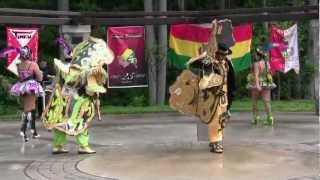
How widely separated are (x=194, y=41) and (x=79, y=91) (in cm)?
952

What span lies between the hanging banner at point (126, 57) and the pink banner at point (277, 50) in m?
4.15

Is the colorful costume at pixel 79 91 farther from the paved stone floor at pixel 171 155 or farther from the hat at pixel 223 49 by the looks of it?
the hat at pixel 223 49

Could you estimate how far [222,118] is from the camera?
11.0m

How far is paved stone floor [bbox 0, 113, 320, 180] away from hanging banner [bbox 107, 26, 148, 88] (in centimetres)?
470

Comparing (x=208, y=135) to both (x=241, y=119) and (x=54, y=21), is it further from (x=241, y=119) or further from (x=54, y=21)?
(x=54, y=21)

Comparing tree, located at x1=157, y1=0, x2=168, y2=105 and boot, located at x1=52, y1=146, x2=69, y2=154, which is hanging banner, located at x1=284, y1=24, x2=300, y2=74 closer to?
tree, located at x1=157, y1=0, x2=168, y2=105

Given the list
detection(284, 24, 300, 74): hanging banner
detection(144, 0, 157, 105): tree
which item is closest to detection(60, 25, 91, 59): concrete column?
detection(284, 24, 300, 74): hanging banner

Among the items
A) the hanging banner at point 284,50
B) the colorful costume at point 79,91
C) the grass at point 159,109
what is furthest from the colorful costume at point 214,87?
the hanging banner at point 284,50

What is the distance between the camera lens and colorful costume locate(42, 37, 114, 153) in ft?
36.4

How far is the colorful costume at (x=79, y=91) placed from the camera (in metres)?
11.1

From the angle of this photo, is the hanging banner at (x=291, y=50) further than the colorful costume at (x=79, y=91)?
Yes

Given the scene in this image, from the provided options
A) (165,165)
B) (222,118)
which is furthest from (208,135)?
(165,165)

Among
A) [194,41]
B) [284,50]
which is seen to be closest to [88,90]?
[194,41]

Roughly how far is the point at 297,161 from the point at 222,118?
1.47 meters
